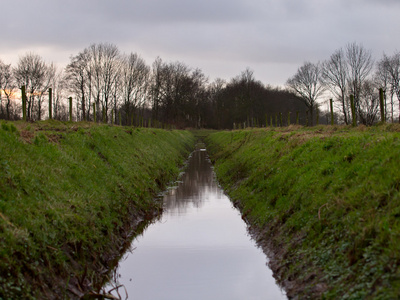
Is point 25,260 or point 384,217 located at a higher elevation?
point 384,217

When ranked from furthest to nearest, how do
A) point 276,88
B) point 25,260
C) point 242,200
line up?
point 276,88, point 242,200, point 25,260

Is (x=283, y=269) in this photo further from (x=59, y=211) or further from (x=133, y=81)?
(x=133, y=81)

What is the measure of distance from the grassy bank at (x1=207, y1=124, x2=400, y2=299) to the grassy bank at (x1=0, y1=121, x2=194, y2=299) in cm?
357

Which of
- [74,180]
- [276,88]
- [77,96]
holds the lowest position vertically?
[74,180]

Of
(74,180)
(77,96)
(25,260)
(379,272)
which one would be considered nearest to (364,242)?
(379,272)

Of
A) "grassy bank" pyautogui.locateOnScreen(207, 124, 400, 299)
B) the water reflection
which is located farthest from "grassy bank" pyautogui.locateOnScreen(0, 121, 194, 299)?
"grassy bank" pyautogui.locateOnScreen(207, 124, 400, 299)

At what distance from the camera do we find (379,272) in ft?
16.4

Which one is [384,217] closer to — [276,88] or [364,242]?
[364,242]

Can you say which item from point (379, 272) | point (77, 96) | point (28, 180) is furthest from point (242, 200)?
point (77, 96)

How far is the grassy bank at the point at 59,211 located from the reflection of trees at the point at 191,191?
891 millimetres

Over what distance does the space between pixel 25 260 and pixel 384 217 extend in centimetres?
540

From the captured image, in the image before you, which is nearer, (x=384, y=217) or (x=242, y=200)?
(x=384, y=217)

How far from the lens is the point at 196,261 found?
8500 millimetres

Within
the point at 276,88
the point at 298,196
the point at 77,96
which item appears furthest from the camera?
the point at 276,88
